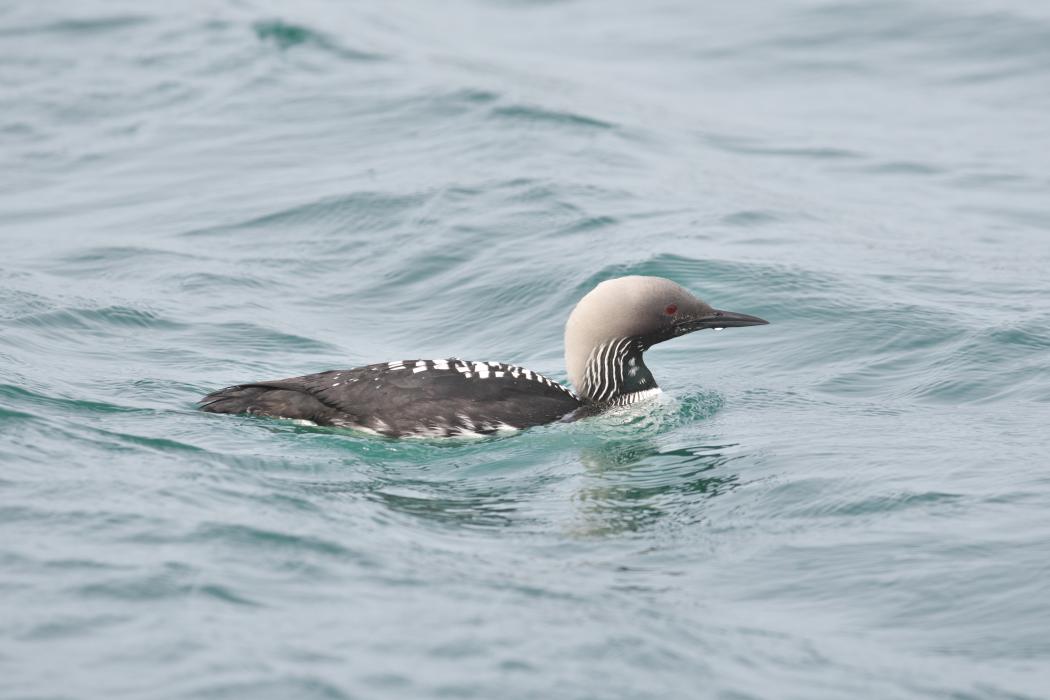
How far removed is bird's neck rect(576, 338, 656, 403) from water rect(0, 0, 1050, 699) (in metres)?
0.25

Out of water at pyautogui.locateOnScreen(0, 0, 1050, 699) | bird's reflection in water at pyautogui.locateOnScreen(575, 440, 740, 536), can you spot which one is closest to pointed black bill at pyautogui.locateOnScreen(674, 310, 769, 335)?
water at pyautogui.locateOnScreen(0, 0, 1050, 699)

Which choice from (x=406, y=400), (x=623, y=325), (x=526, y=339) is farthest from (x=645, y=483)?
(x=526, y=339)

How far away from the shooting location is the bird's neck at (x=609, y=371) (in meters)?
9.91

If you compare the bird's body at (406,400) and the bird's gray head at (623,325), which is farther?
the bird's gray head at (623,325)

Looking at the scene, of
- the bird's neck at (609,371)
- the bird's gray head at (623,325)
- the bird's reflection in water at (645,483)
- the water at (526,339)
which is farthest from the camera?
the bird's neck at (609,371)

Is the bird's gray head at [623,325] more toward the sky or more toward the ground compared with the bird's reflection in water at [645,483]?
more toward the sky

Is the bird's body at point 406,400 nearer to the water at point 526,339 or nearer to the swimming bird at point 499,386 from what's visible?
the swimming bird at point 499,386

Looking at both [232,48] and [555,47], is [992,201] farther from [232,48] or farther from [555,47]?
[232,48]

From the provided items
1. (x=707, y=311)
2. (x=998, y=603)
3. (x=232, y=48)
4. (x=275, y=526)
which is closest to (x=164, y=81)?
(x=232, y=48)

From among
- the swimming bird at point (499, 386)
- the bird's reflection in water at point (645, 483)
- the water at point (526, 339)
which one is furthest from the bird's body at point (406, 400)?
the bird's reflection in water at point (645, 483)

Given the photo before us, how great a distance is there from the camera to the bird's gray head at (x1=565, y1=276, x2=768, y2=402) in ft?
32.1

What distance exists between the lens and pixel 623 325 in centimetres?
983

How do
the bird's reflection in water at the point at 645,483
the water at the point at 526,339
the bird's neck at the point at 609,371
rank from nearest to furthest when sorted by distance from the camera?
the water at the point at 526,339, the bird's reflection in water at the point at 645,483, the bird's neck at the point at 609,371

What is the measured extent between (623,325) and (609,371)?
1.06 feet
